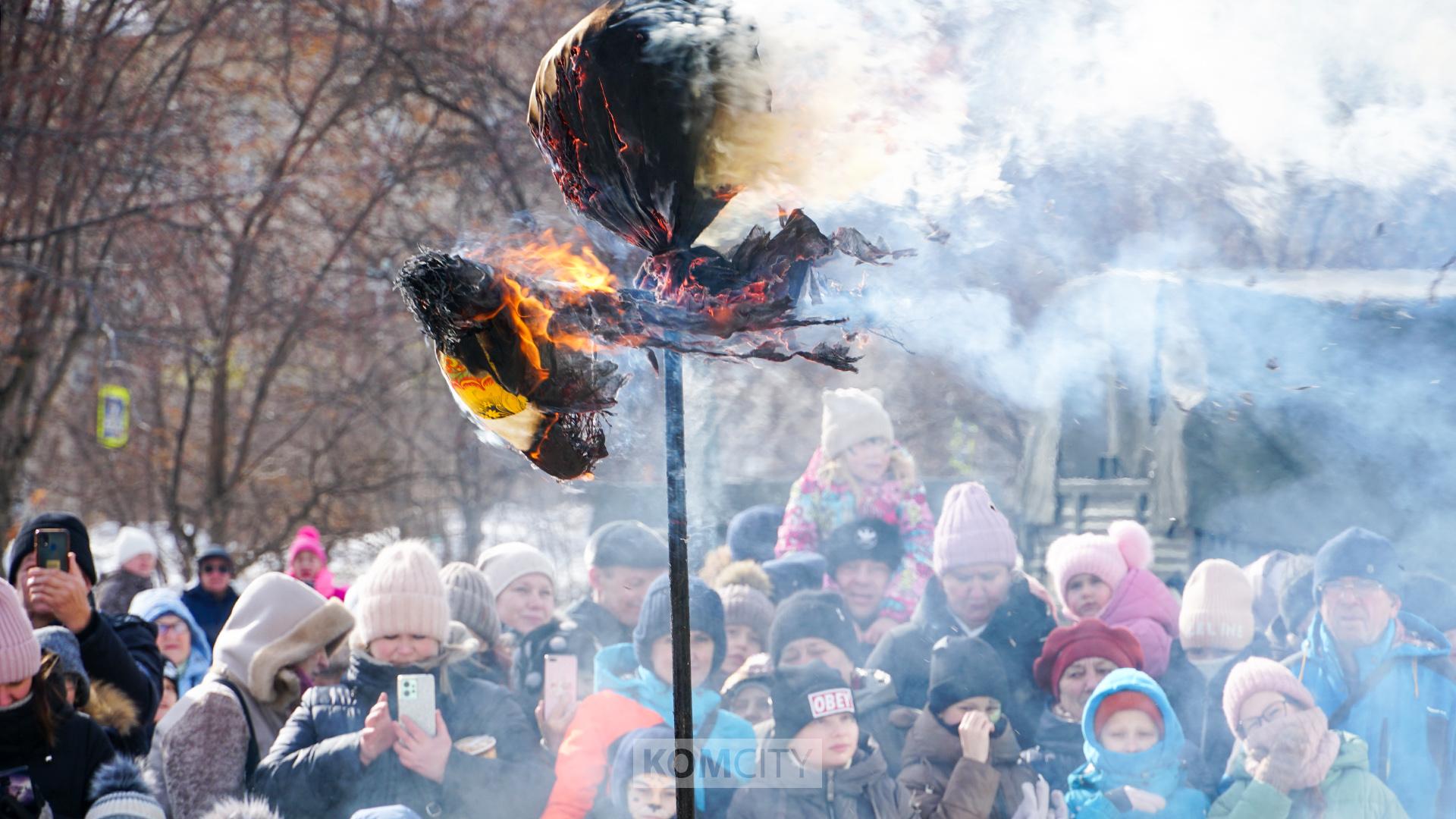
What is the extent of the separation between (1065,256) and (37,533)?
3541 mm

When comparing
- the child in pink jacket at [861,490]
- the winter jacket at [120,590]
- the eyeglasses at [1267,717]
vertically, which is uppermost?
the child in pink jacket at [861,490]

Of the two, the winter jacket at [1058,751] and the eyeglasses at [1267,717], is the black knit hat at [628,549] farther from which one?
the eyeglasses at [1267,717]

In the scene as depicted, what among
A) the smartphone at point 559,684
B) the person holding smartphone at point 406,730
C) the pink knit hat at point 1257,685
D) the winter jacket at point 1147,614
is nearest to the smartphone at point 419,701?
the person holding smartphone at point 406,730

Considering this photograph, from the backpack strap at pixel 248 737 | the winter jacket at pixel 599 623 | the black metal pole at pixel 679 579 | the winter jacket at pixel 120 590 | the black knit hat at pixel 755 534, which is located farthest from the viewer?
the winter jacket at pixel 120 590

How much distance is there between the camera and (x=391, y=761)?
13.5 feet

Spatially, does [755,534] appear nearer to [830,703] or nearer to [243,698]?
[830,703]

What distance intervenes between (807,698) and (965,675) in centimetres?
52

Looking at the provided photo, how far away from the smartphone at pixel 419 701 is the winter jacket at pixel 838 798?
101 cm

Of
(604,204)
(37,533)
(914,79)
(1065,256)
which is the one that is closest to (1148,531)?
(1065,256)

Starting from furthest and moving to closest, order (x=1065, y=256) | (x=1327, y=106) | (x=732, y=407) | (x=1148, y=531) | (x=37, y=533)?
(x=732, y=407), (x=1148, y=531), (x=37, y=533), (x=1065, y=256), (x=1327, y=106)

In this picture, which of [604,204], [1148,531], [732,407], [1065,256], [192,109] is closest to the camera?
[604,204]

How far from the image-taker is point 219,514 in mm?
10320

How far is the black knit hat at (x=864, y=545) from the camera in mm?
5477

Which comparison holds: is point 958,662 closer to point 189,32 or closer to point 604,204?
point 604,204
